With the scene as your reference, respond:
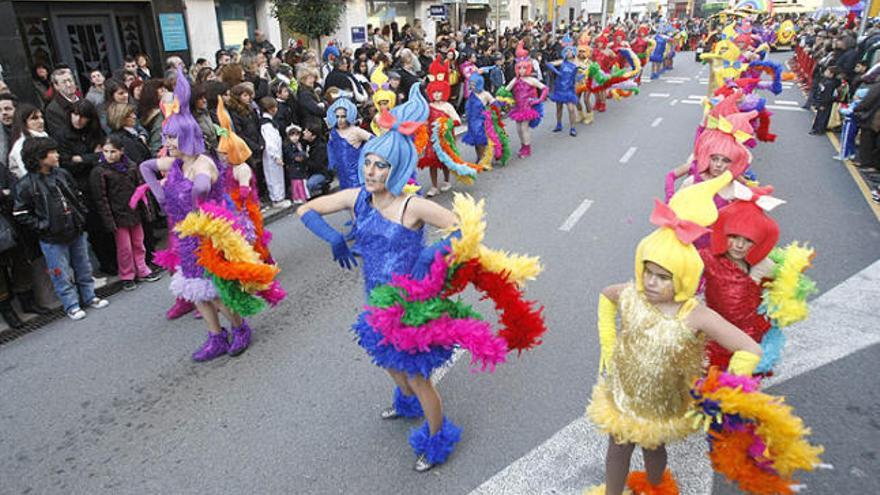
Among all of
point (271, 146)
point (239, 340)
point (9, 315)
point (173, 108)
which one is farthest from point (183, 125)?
point (271, 146)

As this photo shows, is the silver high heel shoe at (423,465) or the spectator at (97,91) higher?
the spectator at (97,91)

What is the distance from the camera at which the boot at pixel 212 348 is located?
16.2 feet

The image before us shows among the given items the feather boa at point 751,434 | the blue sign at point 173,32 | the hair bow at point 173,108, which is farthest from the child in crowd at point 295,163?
the blue sign at point 173,32

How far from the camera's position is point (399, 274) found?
336 cm

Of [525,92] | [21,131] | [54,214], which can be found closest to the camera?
[54,214]

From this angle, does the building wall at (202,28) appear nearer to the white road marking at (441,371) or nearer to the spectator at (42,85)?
the spectator at (42,85)

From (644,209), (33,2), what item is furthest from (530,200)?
(33,2)

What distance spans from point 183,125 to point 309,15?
9846mm

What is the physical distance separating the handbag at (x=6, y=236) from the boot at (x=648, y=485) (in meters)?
5.41

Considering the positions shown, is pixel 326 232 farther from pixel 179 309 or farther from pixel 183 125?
pixel 179 309

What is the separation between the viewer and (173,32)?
15.4 m

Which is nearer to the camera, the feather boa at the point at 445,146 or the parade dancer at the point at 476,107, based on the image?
the feather boa at the point at 445,146

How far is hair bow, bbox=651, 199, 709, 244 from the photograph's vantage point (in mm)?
2465

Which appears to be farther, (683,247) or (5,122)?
(5,122)
